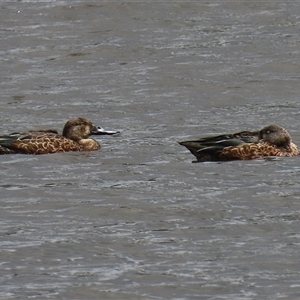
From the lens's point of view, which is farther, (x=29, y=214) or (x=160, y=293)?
(x=29, y=214)

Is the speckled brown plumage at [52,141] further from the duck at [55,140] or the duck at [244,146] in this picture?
the duck at [244,146]

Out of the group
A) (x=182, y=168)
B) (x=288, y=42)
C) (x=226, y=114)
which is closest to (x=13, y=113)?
(x=226, y=114)

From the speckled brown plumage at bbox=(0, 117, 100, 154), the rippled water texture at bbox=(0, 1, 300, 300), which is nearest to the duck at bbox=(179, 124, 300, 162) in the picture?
the rippled water texture at bbox=(0, 1, 300, 300)

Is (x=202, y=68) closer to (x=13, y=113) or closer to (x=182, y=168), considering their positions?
(x=13, y=113)

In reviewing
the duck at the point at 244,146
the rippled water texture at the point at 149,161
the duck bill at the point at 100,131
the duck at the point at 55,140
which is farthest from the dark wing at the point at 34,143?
the duck at the point at 244,146

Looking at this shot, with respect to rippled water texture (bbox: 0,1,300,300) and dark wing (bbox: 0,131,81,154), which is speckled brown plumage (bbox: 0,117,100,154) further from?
rippled water texture (bbox: 0,1,300,300)

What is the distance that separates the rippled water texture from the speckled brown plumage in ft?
0.61

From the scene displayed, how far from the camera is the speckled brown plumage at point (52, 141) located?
53.1 feet

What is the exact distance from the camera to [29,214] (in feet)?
42.1

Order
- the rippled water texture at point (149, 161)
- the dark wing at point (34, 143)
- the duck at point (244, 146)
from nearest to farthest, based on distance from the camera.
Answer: the rippled water texture at point (149, 161) < the duck at point (244, 146) < the dark wing at point (34, 143)

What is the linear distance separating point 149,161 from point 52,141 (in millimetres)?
1295

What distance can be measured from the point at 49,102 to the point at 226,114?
2451mm

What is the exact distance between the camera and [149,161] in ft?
51.2

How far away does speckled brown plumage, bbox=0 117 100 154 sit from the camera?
16.2m
